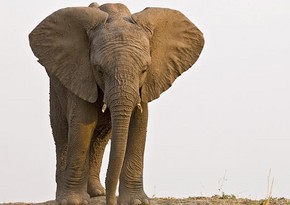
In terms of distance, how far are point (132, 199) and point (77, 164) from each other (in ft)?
2.95

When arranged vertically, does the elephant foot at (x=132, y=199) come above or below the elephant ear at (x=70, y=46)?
below

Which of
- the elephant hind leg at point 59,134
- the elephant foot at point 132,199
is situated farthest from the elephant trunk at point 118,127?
the elephant hind leg at point 59,134

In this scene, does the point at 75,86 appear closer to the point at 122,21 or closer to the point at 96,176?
the point at 122,21

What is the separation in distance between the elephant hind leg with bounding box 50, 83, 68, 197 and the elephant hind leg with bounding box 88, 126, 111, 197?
1.61ft

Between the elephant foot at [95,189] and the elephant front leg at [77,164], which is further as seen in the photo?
the elephant foot at [95,189]

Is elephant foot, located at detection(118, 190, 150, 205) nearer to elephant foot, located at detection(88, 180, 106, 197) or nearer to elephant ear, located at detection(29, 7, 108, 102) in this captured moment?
elephant ear, located at detection(29, 7, 108, 102)

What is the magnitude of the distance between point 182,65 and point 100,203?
2.32 m

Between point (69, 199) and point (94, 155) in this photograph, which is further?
point (94, 155)

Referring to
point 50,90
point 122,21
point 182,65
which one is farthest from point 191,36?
point 50,90

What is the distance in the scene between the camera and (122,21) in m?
11.2

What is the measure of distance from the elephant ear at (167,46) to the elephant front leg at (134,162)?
1.07 ft

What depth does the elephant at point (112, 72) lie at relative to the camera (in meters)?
10.7

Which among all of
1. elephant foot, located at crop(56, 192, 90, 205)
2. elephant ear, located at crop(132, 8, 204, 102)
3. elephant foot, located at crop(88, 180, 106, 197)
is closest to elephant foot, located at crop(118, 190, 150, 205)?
elephant foot, located at crop(56, 192, 90, 205)

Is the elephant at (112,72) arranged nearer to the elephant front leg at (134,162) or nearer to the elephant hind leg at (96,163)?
the elephant front leg at (134,162)
